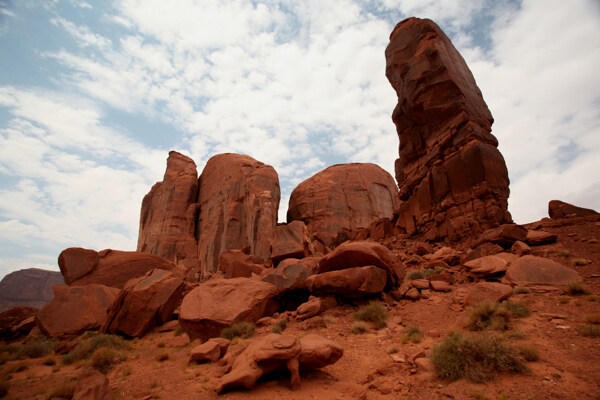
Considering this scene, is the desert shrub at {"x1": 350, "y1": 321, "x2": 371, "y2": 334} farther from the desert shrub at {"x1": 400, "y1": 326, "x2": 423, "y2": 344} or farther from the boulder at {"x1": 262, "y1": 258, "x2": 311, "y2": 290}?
the boulder at {"x1": 262, "y1": 258, "x2": 311, "y2": 290}

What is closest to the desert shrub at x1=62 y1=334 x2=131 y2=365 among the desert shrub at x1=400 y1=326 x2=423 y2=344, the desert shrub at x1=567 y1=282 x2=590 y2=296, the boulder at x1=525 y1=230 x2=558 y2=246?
the desert shrub at x1=400 y1=326 x2=423 y2=344

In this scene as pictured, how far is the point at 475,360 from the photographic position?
455cm

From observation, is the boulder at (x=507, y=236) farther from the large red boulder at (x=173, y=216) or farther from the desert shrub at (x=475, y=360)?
the large red boulder at (x=173, y=216)

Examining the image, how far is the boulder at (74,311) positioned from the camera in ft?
33.7

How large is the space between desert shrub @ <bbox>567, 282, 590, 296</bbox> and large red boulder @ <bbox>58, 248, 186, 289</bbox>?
17.3 meters

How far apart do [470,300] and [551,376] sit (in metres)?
3.57

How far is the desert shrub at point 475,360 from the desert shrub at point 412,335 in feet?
4.76

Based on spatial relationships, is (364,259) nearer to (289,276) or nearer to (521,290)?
(289,276)

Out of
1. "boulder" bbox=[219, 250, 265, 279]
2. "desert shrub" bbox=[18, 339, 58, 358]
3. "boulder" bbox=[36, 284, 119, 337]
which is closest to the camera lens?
"desert shrub" bbox=[18, 339, 58, 358]

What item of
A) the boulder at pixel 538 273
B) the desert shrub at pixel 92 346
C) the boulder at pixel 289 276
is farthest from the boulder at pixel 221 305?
the boulder at pixel 538 273

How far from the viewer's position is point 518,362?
4.27 m

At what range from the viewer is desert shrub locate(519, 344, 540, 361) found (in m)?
4.52

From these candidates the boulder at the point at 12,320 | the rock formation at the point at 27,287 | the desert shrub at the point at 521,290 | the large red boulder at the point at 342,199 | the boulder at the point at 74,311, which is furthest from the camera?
the rock formation at the point at 27,287

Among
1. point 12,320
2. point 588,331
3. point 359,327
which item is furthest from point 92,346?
point 588,331
